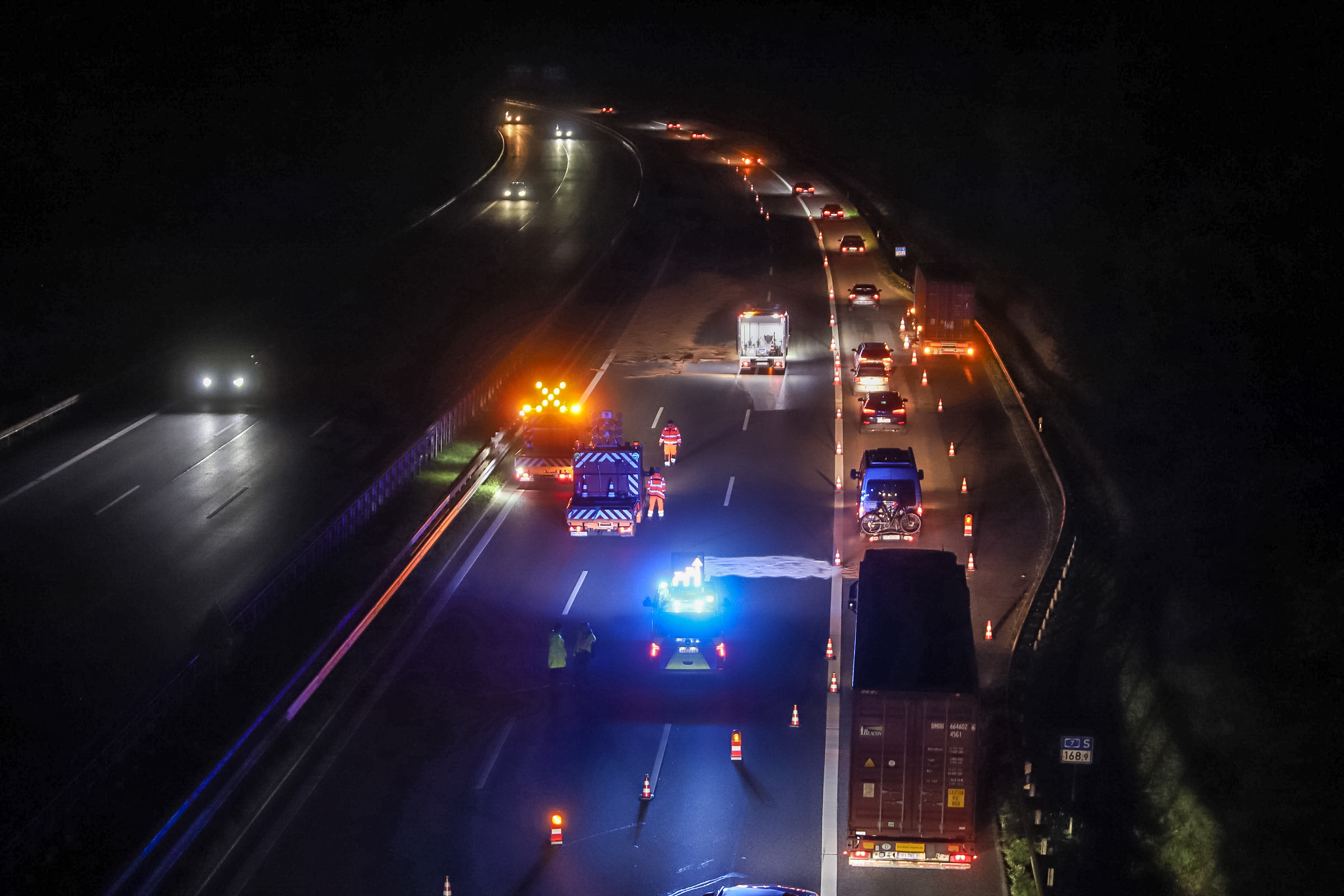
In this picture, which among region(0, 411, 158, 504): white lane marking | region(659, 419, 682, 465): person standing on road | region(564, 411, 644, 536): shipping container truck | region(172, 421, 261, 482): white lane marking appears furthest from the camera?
region(659, 419, 682, 465): person standing on road

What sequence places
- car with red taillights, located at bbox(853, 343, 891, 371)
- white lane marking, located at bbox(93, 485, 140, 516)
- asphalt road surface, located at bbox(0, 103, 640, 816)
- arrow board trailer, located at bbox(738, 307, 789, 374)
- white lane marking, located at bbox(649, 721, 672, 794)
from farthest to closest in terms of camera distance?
arrow board trailer, located at bbox(738, 307, 789, 374), car with red taillights, located at bbox(853, 343, 891, 371), white lane marking, located at bbox(93, 485, 140, 516), asphalt road surface, located at bbox(0, 103, 640, 816), white lane marking, located at bbox(649, 721, 672, 794)

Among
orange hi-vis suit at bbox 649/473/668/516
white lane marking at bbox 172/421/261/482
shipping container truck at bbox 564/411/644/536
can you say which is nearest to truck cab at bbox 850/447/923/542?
orange hi-vis suit at bbox 649/473/668/516

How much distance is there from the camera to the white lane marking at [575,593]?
1058 inches

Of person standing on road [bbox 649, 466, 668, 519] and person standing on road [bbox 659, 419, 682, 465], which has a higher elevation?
person standing on road [bbox 659, 419, 682, 465]

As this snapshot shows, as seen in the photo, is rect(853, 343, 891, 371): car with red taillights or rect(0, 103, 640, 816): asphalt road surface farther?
rect(853, 343, 891, 371): car with red taillights

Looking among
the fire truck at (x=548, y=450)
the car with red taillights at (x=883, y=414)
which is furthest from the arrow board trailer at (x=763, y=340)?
the fire truck at (x=548, y=450)

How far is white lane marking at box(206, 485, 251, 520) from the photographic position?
104 ft

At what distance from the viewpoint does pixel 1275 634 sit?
23484 millimetres

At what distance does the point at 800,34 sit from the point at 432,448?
113 metres

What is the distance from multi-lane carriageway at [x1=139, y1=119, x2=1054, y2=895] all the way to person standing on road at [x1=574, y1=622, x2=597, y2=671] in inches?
14.2

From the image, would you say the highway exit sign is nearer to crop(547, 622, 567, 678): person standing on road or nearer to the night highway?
the night highway

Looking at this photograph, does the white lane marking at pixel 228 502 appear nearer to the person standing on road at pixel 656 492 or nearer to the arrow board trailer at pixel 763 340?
the person standing on road at pixel 656 492

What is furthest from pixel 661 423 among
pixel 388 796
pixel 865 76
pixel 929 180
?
pixel 865 76

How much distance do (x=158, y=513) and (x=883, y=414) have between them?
2008 centimetres
